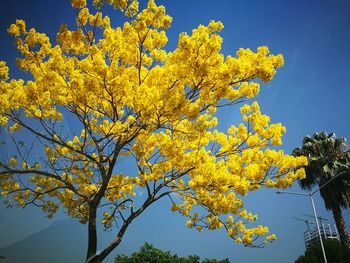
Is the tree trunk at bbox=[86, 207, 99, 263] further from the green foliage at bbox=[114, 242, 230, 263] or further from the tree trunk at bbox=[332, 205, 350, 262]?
the green foliage at bbox=[114, 242, 230, 263]

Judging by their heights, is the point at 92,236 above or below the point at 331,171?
below

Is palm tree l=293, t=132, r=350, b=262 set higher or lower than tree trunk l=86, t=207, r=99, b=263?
higher

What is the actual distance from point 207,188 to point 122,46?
11.0 feet

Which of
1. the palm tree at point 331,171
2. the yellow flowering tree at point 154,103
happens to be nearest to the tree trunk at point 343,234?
the palm tree at point 331,171

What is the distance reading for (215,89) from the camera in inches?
243

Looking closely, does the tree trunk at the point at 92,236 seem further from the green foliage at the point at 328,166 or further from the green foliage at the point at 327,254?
the green foliage at the point at 327,254

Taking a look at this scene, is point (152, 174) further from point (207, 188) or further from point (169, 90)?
point (169, 90)

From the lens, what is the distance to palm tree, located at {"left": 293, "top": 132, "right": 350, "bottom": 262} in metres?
18.3

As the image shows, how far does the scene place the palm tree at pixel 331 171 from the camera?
18344mm

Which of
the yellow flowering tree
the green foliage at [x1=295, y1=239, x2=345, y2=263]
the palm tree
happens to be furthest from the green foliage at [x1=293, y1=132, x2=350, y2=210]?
the yellow flowering tree

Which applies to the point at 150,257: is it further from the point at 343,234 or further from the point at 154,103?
the point at 154,103

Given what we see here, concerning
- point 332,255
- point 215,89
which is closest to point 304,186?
point 332,255

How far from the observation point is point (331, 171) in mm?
19438

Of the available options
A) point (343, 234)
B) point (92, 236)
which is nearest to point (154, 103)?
point (92, 236)
